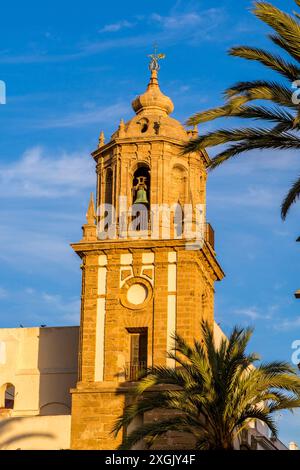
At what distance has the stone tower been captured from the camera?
42.4 m

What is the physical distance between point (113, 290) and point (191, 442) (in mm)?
6258

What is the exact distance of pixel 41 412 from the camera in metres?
46.8

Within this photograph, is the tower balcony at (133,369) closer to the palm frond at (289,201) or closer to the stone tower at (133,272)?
the stone tower at (133,272)

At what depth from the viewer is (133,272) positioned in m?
43.5

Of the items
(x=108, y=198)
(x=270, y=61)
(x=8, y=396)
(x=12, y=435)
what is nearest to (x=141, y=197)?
(x=108, y=198)

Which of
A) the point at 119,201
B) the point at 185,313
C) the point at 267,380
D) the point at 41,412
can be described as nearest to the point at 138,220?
the point at 119,201

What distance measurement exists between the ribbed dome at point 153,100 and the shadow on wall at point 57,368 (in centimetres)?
865

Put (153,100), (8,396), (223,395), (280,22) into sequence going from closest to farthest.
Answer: (280,22) < (223,395) < (153,100) < (8,396)

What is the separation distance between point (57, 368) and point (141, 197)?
25.0ft

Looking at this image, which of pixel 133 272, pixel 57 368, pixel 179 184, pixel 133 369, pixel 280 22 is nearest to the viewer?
pixel 280 22

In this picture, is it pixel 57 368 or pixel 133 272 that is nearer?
pixel 133 272

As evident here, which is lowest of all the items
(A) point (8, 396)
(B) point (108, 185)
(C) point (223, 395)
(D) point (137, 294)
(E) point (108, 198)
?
(C) point (223, 395)

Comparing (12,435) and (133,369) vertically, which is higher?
(133,369)

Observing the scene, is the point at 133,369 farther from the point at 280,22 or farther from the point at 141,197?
the point at 280,22
